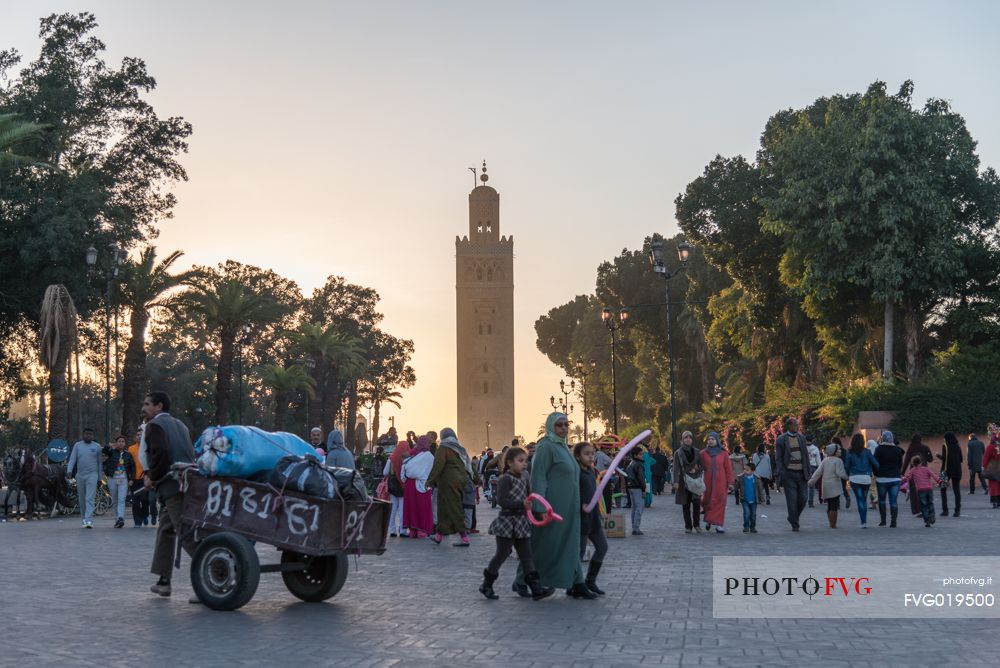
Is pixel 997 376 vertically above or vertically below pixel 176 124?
below

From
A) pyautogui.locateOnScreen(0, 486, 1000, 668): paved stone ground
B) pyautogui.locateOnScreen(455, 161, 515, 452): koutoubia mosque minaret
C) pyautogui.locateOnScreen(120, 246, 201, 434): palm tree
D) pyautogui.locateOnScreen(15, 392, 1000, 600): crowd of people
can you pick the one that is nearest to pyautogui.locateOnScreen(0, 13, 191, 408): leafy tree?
pyautogui.locateOnScreen(120, 246, 201, 434): palm tree

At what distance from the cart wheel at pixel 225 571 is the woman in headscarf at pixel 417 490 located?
942 centimetres

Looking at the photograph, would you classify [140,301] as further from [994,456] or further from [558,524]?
[558,524]

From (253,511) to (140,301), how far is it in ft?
103

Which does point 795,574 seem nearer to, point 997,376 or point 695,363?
point 997,376

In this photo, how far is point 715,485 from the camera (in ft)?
64.8

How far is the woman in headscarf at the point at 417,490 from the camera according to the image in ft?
65.5

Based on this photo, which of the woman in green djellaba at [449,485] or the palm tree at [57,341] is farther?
the palm tree at [57,341]

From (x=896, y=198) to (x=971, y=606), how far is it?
34.3 metres

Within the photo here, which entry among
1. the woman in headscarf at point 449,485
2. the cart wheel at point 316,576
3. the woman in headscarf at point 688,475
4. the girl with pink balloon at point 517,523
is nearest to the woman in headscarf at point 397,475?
the woman in headscarf at point 449,485

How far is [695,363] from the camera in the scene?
7788cm

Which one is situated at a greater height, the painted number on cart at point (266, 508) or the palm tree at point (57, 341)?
the palm tree at point (57, 341)

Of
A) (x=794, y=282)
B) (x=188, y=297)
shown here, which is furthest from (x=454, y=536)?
(x=794, y=282)

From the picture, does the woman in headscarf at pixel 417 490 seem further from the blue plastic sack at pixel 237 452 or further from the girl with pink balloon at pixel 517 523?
the blue plastic sack at pixel 237 452
